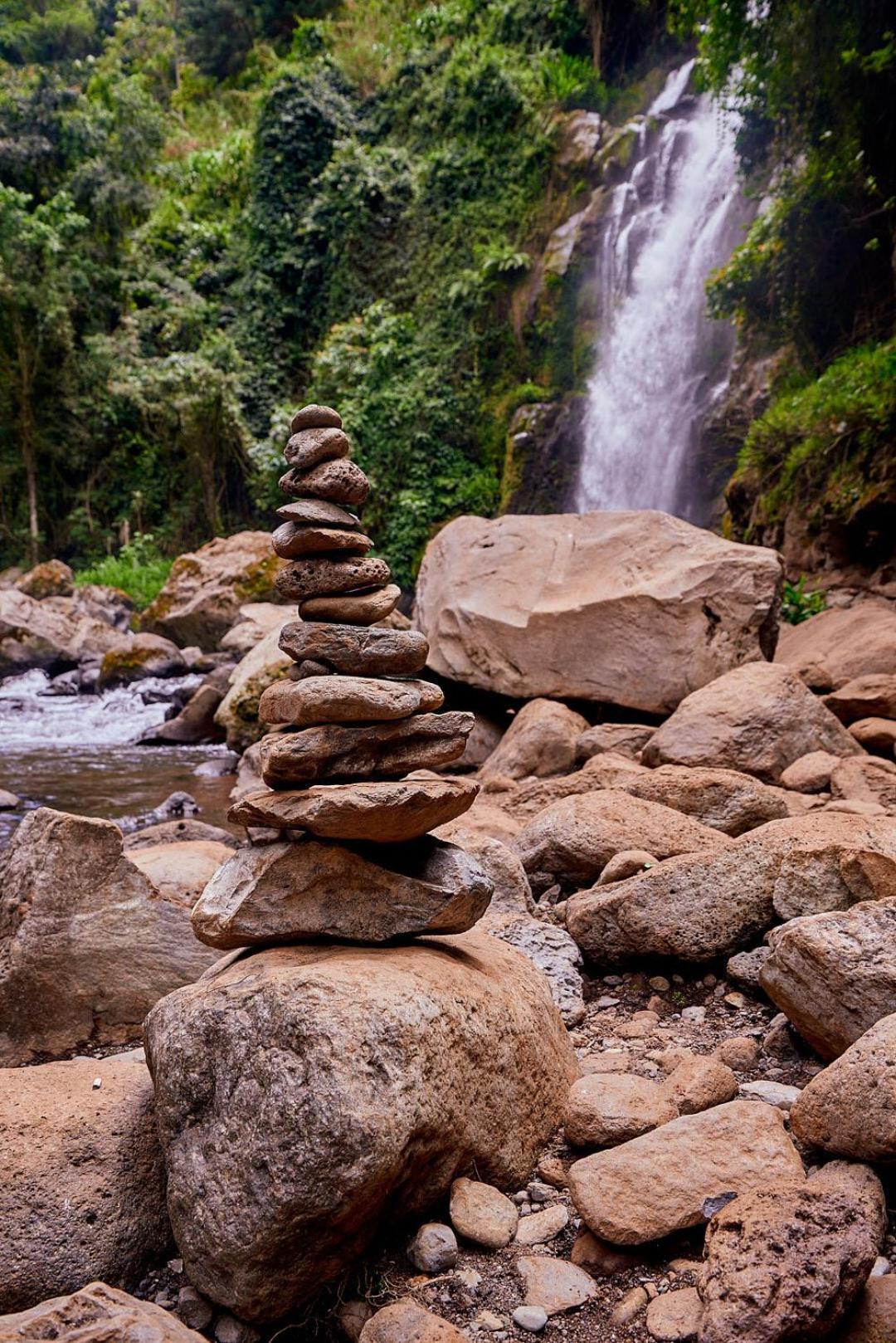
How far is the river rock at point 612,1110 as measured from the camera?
10.5 feet

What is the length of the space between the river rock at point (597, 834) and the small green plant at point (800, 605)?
642cm

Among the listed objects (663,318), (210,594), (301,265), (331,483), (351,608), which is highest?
(301,265)

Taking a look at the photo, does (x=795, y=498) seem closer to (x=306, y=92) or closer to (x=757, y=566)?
(x=757, y=566)

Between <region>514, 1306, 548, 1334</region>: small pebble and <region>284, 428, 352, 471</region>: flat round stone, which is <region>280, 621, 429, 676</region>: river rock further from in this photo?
<region>514, 1306, 548, 1334</region>: small pebble

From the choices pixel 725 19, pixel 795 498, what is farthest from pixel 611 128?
pixel 795 498

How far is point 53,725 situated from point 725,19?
540 inches

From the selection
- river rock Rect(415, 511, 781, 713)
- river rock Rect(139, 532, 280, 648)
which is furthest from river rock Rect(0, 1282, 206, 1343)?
river rock Rect(139, 532, 280, 648)

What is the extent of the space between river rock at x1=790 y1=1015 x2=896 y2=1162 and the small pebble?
0.96 metres

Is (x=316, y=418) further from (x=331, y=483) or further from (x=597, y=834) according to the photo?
(x=597, y=834)

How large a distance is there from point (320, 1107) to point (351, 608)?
201 cm

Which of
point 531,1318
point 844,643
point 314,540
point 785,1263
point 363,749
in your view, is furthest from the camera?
point 844,643

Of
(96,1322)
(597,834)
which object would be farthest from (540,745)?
Answer: (96,1322)

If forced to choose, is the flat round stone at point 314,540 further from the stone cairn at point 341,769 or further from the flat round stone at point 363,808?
the flat round stone at point 363,808

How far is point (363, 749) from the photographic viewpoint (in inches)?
153
